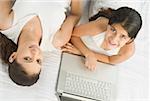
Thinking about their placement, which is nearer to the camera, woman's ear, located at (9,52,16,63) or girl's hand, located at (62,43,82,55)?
woman's ear, located at (9,52,16,63)

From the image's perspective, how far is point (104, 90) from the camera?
1.24 m

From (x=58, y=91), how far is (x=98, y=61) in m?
0.20

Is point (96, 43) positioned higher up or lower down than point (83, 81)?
higher up

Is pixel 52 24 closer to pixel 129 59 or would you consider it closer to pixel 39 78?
pixel 39 78

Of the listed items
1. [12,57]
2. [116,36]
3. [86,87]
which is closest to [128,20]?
[116,36]

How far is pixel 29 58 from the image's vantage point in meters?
1.08

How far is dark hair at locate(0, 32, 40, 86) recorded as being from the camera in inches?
42.9

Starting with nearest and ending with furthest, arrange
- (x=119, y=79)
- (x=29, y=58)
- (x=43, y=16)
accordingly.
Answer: (x=29, y=58), (x=43, y=16), (x=119, y=79)

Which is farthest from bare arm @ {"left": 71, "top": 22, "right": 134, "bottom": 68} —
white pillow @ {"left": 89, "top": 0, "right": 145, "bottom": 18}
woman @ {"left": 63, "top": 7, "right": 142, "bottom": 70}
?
white pillow @ {"left": 89, "top": 0, "right": 145, "bottom": 18}

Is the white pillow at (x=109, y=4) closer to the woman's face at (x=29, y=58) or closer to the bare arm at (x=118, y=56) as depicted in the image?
the bare arm at (x=118, y=56)

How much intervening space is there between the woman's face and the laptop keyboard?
0.55 ft

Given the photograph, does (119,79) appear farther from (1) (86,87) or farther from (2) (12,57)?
(2) (12,57)

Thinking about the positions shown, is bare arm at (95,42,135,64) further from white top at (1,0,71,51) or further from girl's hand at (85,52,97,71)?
white top at (1,0,71,51)

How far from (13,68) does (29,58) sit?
72mm
